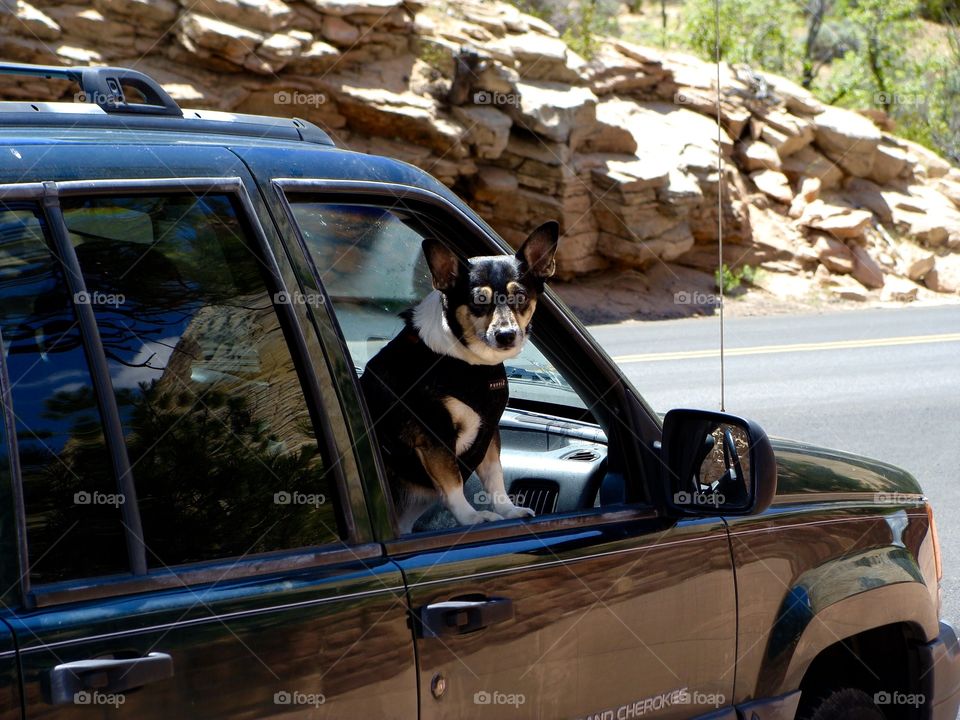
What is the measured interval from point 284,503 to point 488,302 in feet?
3.20

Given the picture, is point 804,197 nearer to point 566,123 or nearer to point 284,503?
point 566,123

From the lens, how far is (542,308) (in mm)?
2990

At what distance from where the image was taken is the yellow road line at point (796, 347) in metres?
15.6

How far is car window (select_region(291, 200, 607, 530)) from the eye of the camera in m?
2.87

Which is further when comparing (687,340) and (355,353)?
(687,340)

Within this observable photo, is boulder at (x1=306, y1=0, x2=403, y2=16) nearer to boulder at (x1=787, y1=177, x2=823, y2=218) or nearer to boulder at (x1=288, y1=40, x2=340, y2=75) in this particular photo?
boulder at (x1=288, y1=40, x2=340, y2=75)

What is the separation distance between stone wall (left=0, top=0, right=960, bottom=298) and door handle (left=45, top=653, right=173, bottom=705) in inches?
599

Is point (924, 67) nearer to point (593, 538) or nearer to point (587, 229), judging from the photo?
point (587, 229)

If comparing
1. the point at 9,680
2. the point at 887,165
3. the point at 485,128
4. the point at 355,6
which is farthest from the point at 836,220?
the point at 9,680

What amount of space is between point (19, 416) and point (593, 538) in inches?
53.1

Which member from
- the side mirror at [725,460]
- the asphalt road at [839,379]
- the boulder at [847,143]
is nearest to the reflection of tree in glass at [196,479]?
the side mirror at [725,460]

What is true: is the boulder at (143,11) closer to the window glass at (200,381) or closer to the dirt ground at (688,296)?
the dirt ground at (688,296)

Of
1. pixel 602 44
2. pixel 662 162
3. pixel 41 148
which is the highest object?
pixel 41 148

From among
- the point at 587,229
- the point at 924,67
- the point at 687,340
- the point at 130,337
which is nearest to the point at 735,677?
the point at 130,337
